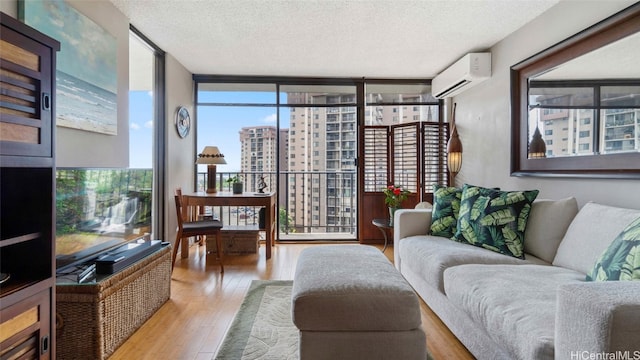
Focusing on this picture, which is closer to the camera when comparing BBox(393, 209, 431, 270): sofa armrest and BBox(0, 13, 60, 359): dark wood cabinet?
BBox(0, 13, 60, 359): dark wood cabinet

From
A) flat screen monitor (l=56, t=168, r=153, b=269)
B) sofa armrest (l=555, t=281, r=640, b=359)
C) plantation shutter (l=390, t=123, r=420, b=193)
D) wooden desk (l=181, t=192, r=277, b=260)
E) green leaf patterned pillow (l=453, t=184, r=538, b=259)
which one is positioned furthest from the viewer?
plantation shutter (l=390, t=123, r=420, b=193)

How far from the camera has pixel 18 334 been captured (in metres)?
1.19

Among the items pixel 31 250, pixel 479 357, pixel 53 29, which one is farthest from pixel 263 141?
pixel 479 357

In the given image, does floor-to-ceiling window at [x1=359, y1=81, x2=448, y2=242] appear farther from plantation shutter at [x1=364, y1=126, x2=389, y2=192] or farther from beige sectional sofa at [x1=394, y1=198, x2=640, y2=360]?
beige sectional sofa at [x1=394, y1=198, x2=640, y2=360]

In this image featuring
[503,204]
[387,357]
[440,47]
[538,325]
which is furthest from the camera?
[440,47]

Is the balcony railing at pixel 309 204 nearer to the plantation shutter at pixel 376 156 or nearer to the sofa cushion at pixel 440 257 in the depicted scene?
the plantation shutter at pixel 376 156

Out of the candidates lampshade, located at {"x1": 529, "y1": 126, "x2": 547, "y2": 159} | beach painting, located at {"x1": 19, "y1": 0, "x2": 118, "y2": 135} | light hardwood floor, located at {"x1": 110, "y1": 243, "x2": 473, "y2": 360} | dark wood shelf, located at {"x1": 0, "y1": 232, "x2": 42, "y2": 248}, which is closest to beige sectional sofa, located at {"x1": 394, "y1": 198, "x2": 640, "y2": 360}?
light hardwood floor, located at {"x1": 110, "y1": 243, "x2": 473, "y2": 360}

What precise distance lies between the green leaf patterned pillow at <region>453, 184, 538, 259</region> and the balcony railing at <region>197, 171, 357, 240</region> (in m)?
2.30

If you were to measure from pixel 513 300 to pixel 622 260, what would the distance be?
0.46 m

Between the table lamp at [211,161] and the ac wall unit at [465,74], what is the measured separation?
2.88 m

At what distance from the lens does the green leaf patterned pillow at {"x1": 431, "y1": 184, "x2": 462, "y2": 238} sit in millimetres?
2671

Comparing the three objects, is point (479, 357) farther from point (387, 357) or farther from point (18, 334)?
point (18, 334)

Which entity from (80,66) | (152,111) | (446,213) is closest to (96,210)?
(80,66)

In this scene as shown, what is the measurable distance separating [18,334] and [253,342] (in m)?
1.05
